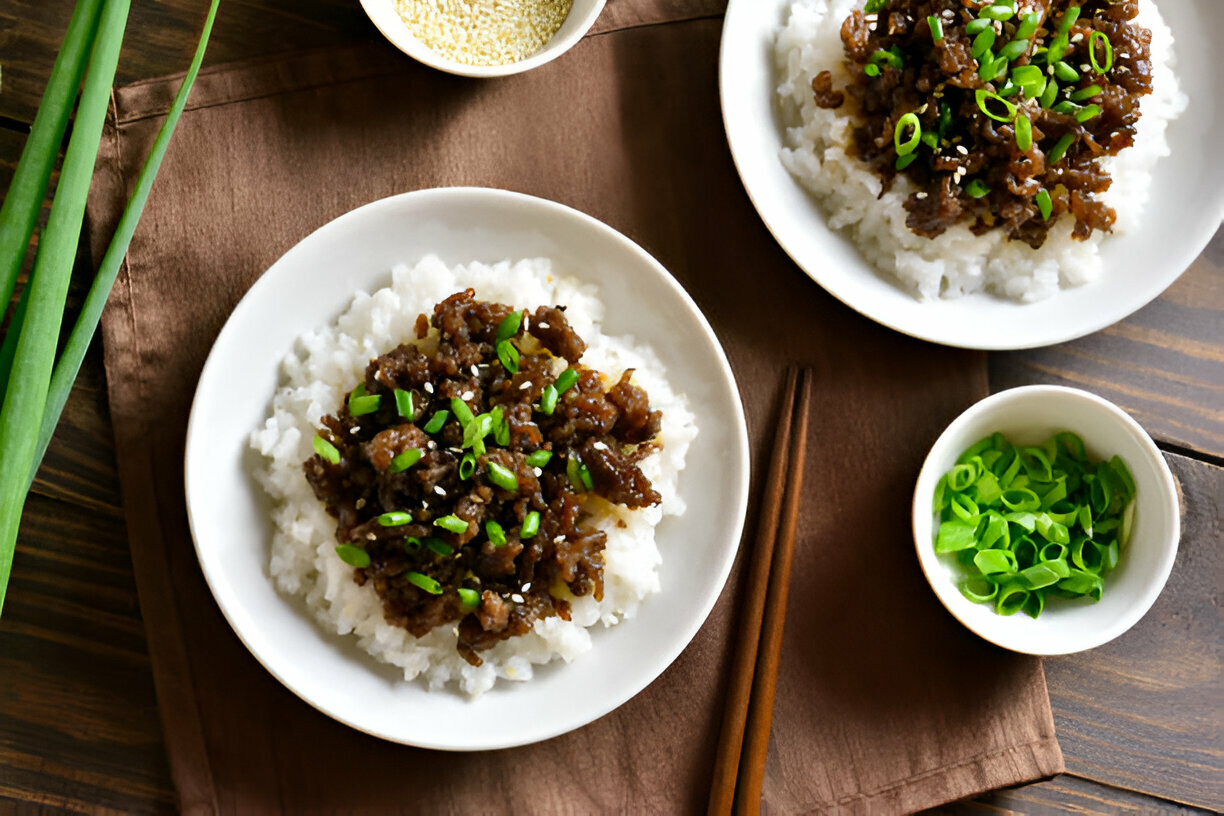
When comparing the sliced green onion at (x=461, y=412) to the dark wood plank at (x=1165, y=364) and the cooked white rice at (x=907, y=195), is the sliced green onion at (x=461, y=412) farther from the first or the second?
the dark wood plank at (x=1165, y=364)

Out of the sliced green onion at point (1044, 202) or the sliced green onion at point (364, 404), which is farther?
the sliced green onion at point (1044, 202)

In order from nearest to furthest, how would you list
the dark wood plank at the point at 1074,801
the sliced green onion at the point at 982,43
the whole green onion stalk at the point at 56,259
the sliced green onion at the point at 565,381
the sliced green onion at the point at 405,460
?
1. the whole green onion stalk at the point at 56,259
2. the sliced green onion at the point at 405,460
3. the sliced green onion at the point at 565,381
4. the sliced green onion at the point at 982,43
5. the dark wood plank at the point at 1074,801

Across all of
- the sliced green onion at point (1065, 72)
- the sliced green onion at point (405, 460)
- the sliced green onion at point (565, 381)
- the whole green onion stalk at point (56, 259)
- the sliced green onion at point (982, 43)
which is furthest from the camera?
the sliced green onion at point (1065, 72)

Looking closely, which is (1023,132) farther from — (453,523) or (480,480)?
(453,523)

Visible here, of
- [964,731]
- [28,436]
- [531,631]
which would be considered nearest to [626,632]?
[531,631]

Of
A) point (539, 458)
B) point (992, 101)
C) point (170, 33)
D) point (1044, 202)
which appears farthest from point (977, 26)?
point (170, 33)

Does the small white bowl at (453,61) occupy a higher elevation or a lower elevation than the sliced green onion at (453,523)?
higher

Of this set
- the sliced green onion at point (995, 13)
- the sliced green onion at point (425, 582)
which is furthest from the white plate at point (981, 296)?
the sliced green onion at point (425, 582)
